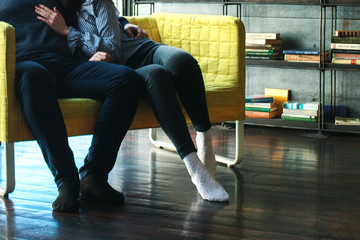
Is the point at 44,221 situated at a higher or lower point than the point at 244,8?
lower

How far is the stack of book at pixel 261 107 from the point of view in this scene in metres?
3.89

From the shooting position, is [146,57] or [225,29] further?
[225,29]

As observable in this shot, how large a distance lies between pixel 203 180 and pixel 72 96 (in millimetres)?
613

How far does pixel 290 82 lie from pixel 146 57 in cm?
186

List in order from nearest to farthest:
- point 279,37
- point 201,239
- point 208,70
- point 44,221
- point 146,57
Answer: point 201,239
point 44,221
point 146,57
point 208,70
point 279,37

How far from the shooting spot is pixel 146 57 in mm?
2447

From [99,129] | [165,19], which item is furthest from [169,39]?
[99,129]

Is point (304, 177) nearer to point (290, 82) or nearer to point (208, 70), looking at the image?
point (208, 70)

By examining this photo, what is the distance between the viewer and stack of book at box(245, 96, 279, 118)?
3.89 meters

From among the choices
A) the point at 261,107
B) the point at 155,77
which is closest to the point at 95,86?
the point at 155,77

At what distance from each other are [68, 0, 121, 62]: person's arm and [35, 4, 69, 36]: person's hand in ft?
0.11

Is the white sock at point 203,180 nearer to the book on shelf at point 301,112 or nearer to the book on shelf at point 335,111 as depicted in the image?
the book on shelf at point 301,112

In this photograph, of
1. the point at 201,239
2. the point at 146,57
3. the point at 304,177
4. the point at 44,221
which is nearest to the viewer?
the point at 201,239

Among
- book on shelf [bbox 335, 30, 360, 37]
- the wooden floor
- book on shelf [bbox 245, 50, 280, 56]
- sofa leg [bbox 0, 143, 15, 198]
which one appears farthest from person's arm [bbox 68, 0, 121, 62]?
book on shelf [bbox 335, 30, 360, 37]
